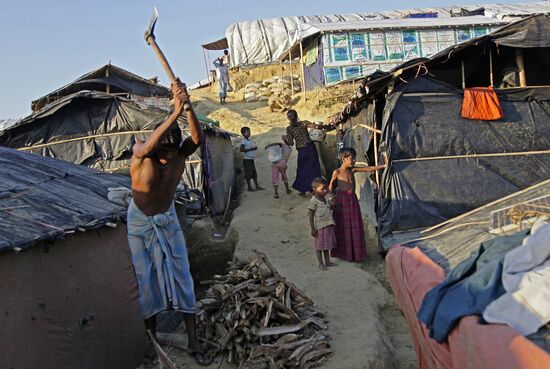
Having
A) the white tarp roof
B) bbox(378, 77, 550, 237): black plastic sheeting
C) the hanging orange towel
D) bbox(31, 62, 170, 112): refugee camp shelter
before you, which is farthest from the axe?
the white tarp roof

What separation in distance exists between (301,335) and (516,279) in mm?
2380

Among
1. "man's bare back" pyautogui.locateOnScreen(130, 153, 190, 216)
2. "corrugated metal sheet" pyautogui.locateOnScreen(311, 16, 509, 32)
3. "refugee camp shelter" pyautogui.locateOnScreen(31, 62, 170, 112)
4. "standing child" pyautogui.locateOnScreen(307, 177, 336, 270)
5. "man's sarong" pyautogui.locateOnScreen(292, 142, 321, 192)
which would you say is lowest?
"standing child" pyautogui.locateOnScreen(307, 177, 336, 270)

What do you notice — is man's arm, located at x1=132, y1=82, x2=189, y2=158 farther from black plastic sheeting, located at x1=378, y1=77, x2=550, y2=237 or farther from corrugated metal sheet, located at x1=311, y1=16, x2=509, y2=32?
corrugated metal sheet, located at x1=311, y1=16, x2=509, y2=32

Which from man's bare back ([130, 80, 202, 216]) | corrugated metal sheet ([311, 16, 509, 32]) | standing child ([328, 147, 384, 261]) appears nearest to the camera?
man's bare back ([130, 80, 202, 216])

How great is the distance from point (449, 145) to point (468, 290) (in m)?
5.01

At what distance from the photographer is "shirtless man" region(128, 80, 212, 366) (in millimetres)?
4035

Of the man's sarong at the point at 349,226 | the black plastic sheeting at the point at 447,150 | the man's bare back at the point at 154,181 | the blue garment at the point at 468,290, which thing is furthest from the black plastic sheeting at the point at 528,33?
the man's bare back at the point at 154,181

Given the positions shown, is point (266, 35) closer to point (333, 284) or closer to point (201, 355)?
point (333, 284)

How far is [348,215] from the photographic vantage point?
7.33 meters

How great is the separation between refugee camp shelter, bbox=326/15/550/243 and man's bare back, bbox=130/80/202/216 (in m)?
3.87

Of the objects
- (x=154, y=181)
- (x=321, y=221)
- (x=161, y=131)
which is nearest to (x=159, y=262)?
(x=154, y=181)

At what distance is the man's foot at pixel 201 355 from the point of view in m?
4.26

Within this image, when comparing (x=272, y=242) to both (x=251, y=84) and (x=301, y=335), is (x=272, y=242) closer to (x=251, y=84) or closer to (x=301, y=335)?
(x=301, y=335)

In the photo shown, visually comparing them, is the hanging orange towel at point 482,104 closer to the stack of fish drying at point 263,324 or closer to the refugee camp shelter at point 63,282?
the stack of fish drying at point 263,324
